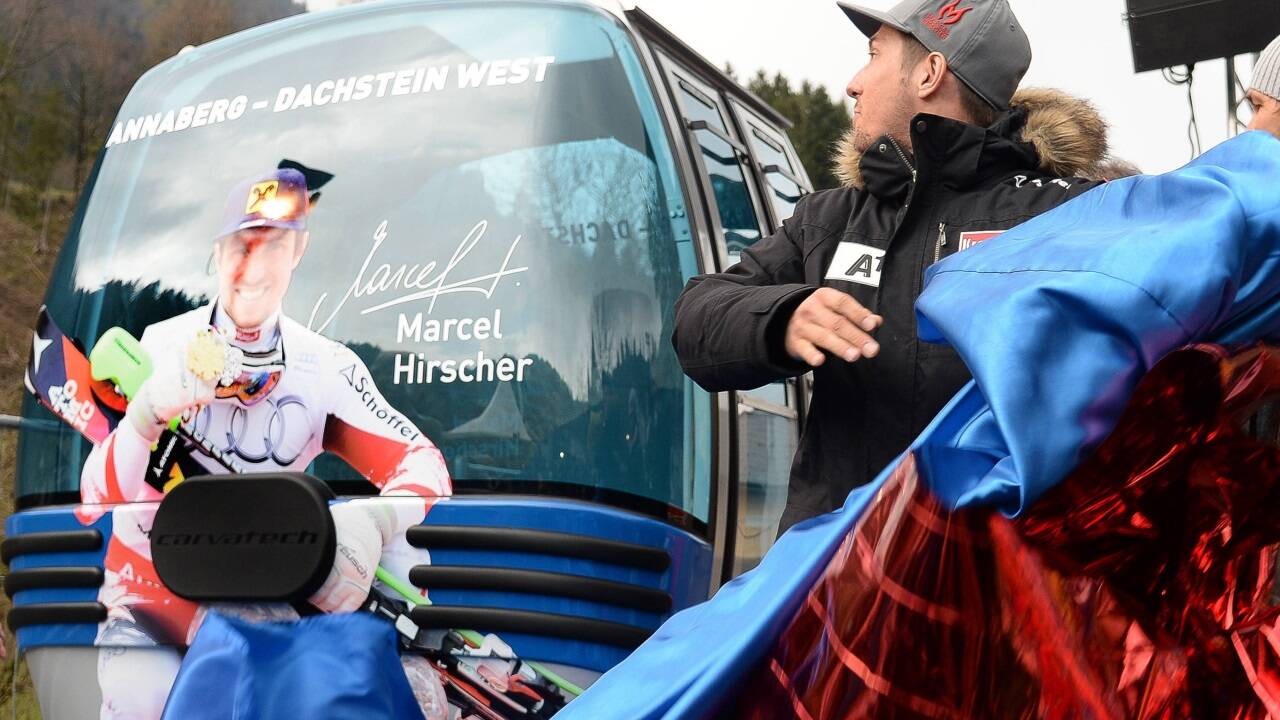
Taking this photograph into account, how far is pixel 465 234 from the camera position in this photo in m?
2.82

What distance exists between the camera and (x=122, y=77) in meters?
28.8

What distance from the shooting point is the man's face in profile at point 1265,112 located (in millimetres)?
2383

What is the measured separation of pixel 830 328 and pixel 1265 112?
1437 millimetres

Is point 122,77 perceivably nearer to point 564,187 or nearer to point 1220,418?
point 564,187

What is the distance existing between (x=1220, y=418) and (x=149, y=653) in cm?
241

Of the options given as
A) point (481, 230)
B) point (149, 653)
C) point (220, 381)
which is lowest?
point (149, 653)

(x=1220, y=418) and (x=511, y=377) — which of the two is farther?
(x=511, y=377)

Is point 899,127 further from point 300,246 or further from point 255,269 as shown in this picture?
point 255,269

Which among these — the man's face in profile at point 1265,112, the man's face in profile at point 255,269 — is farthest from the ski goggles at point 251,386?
the man's face in profile at point 1265,112

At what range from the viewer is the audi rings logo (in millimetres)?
2779

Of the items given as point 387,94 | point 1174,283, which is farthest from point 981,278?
point 387,94

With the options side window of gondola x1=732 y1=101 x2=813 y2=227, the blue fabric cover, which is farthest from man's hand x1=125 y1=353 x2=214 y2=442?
side window of gondola x1=732 y1=101 x2=813 y2=227

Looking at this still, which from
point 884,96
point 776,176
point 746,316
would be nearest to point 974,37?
point 884,96

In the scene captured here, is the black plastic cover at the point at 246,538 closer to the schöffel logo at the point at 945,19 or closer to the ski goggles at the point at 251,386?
the ski goggles at the point at 251,386
